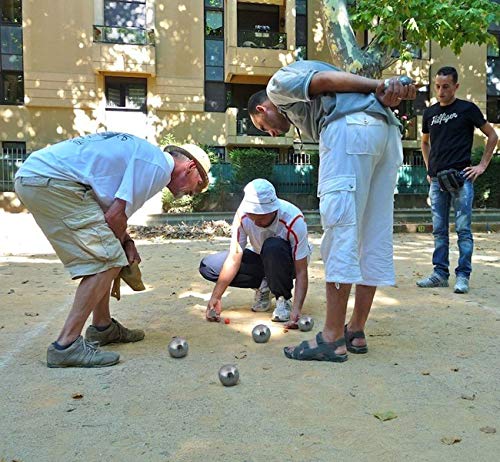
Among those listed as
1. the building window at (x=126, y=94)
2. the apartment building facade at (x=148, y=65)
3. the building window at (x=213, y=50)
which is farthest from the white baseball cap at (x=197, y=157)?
the building window at (x=213, y=50)

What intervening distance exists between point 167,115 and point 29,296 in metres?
15.5

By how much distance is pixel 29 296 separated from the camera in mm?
5074

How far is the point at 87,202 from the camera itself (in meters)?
2.99

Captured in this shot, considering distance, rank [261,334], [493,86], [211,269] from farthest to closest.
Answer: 1. [493,86]
2. [211,269]
3. [261,334]

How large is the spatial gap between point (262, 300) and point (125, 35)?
17029mm

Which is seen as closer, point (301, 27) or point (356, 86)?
point (356, 86)

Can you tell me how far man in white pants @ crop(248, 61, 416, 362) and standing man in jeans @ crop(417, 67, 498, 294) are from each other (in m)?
2.38

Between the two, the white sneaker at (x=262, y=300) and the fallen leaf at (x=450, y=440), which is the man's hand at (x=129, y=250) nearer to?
the white sneaker at (x=262, y=300)

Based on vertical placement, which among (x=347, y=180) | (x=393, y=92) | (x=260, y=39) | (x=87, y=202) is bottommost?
(x=87, y=202)

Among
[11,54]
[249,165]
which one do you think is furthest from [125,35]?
[249,165]

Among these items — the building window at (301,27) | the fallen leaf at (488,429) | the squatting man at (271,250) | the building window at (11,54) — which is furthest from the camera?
the building window at (301,27)

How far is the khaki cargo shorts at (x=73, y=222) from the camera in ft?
9.70

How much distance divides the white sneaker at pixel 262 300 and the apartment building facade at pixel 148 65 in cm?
1557

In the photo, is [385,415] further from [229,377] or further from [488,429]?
[229,377]
